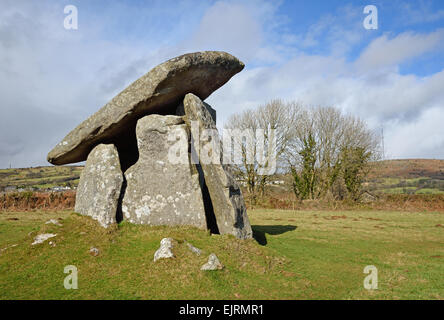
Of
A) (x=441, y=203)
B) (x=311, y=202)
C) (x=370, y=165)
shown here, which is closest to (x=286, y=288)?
(x=311, y=202)

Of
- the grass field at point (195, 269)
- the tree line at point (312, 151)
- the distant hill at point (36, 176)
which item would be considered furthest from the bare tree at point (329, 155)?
the distant hill at point (36, 176)

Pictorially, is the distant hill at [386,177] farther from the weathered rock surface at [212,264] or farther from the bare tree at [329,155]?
the weathered rock surface at [212,264]

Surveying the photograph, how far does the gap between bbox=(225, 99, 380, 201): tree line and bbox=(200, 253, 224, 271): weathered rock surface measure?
A: 78.7ft

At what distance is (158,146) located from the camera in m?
8.87

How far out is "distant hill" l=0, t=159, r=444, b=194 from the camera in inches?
1204

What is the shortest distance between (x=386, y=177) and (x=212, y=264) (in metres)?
34.5

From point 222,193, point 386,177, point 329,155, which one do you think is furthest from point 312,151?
point 222,193

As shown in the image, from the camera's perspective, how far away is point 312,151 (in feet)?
104

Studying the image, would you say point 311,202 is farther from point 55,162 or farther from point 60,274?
point 60,274

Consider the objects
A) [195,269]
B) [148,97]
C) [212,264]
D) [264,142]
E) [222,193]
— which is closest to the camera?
[195,269]

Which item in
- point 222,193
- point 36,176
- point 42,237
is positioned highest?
point 36,176

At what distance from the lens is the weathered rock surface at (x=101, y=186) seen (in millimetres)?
8641

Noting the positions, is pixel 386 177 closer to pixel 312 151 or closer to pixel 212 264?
pixel 312 151

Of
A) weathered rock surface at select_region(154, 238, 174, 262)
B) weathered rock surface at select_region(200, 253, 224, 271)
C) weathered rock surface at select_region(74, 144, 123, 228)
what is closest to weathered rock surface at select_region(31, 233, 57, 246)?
weathered rock surface at select_region(74, 144, 123, 228)
